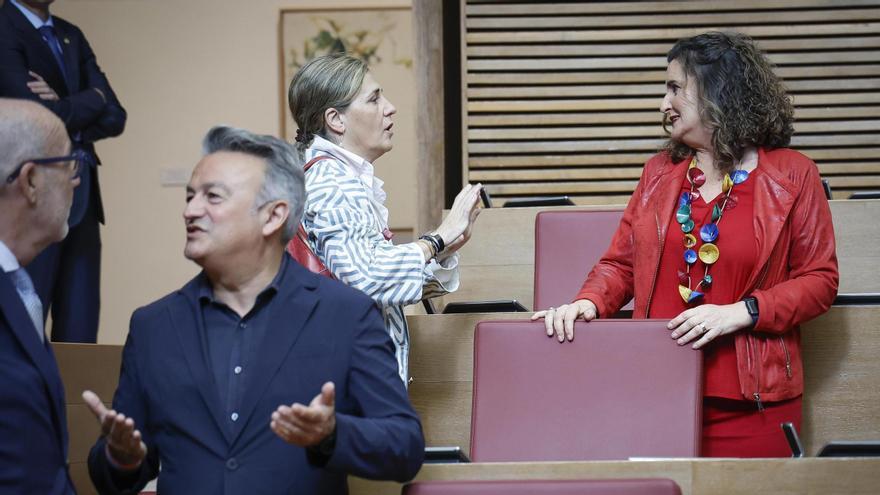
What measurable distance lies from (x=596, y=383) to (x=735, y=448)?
0.35 meters

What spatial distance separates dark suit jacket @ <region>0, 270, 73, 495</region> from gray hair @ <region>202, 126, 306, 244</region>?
443 mm

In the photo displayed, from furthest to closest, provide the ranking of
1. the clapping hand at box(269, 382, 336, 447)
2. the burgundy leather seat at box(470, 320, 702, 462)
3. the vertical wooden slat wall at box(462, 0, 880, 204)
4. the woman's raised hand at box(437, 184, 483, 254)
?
the vertical wooden slat wall at box(462, 0, 880, 204), the woman's raised hand at box(437, 184, 483, 254), the burgundy leather seat at box(470, 320, 702, 462), the clapping hand at box(269, 382, 336, 447)

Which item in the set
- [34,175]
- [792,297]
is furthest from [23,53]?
[792,297]

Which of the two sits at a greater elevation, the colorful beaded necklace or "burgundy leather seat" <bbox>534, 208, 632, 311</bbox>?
the colorful beaded necklace

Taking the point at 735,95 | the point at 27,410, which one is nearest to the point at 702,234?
the point at 735,95

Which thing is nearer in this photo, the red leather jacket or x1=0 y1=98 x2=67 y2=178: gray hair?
x1=0 y1=98 x2=67 y2=178: gray hair

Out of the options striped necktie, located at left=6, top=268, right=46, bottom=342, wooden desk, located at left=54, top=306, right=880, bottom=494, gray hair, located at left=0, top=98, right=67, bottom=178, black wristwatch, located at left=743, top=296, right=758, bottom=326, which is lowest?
wooden desk, located at left=54, top=306, right=880, bottom=494

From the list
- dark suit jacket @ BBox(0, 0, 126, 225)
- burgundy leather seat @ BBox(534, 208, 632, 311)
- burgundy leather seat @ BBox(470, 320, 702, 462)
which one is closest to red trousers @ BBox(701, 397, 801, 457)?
burgundy leather seat @ BBox(470, 320, 702, 462)

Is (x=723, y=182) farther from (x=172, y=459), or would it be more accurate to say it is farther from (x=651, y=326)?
(x=172, y=459)

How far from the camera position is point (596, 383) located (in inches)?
96.8

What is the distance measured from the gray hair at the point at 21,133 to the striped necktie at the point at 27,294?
0.15 meters

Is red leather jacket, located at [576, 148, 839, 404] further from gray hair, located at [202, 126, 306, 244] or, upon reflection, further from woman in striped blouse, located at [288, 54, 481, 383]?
gray hair, located at [202, 126, 306, 244]

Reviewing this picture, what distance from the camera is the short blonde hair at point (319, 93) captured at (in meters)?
2.80

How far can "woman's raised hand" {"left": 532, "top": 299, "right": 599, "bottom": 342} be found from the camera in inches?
98.3
